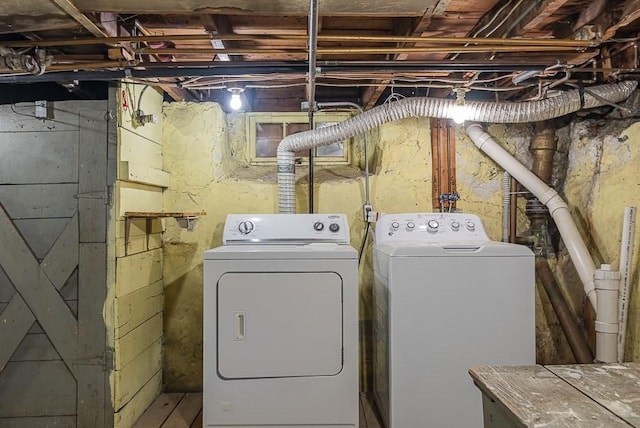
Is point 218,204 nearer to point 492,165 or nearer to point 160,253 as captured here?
point 160,253

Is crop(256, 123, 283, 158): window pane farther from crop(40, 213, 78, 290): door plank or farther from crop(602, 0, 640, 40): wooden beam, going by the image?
crop(602, 0, 640, 40): wooden beam

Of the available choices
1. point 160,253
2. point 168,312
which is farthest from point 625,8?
point 168,312

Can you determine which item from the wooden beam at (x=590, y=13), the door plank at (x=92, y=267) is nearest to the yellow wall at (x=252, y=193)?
the door plank at (x=92, y=267)

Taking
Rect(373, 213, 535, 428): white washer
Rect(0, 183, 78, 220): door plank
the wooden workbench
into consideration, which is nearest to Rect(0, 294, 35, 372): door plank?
Rect(0, 183, 78, 220): door plank

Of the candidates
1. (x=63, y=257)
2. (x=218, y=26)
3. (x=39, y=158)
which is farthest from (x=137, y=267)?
(x=218, y=26)

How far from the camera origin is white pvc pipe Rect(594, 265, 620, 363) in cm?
222

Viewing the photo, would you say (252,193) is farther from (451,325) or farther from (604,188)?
(604,188)

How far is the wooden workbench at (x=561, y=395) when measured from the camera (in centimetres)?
94

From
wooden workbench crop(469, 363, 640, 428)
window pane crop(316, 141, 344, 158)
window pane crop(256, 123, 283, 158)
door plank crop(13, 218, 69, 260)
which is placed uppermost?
window pane crop(256, 123, 283, 158)

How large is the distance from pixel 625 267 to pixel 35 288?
10.3ft

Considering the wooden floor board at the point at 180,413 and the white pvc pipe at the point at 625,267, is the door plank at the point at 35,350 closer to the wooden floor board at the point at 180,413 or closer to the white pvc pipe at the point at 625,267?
the wooden floor board at the point at 180,413

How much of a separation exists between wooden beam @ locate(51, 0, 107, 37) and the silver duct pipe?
1.28m

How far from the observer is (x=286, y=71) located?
6.68 ft

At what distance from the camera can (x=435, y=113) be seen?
99.0 inches
